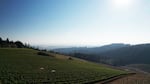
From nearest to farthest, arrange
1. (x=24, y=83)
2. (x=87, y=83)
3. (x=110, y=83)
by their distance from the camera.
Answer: (x=24, y=83) → (x=87, y=83) → (x=110, y=83)

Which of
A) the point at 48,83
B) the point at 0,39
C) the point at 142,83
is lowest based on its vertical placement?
the point at 142,83

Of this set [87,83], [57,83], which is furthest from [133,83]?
[57,83]

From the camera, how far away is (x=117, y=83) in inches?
1581

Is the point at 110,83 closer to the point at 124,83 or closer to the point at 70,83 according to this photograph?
the point at 124,83

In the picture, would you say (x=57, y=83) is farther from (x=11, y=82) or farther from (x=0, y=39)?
(x=0, y=39)

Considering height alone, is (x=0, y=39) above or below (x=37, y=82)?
above

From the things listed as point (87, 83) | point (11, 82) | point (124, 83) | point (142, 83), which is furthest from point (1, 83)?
point (142, 83)

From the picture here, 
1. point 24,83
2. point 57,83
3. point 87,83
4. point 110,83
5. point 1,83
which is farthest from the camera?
point 110,83

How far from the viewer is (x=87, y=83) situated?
34562mm

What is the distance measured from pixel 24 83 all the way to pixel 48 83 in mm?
3981

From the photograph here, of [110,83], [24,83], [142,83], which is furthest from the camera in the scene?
[142,83]

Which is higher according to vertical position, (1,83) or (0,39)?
(0,39)

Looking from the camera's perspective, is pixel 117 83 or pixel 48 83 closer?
pixel 48 83

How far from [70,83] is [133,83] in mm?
16533
